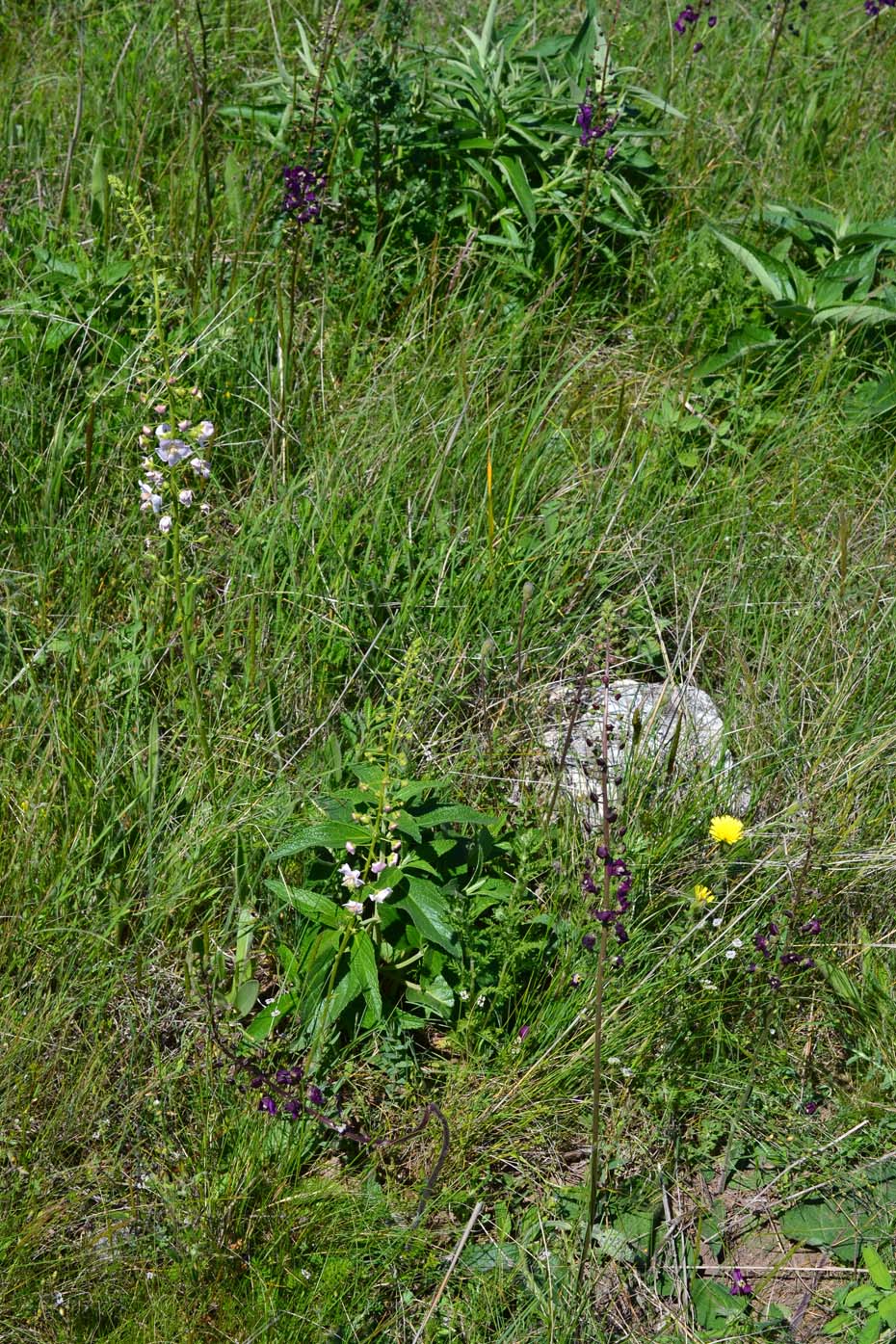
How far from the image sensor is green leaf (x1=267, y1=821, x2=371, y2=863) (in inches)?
79.9

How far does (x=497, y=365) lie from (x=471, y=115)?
822mm

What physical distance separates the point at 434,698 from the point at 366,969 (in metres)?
0.66

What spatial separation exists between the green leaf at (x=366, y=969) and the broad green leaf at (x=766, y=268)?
230 centimetres

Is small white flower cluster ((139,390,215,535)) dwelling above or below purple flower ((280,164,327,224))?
below

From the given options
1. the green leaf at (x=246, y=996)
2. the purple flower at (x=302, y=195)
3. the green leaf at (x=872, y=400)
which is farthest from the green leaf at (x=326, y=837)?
the green leaf at (x=872, y=400)

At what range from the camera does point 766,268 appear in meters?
3.38

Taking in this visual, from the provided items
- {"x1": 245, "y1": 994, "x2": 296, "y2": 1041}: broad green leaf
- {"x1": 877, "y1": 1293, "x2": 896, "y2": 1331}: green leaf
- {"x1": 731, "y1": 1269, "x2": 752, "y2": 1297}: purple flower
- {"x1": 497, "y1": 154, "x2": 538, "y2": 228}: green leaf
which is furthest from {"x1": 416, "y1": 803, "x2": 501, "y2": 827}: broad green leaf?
{"x1": 497, "y1": 154, "x2": 538, "y2": 228}: green leaf

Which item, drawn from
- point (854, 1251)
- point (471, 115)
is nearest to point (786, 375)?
point (471, 115)

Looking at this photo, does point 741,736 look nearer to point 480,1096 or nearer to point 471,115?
point 480,1096

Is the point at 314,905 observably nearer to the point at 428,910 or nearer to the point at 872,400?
the point at 428,910

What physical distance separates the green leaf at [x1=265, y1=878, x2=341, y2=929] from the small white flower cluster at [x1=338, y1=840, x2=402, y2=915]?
0.10 feet

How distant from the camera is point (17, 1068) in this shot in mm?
1914

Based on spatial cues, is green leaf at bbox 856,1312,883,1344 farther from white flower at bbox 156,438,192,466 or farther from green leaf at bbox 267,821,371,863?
white flower at bbox 156,438,192,466

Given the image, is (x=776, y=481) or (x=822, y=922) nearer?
(x=822, y=922)
